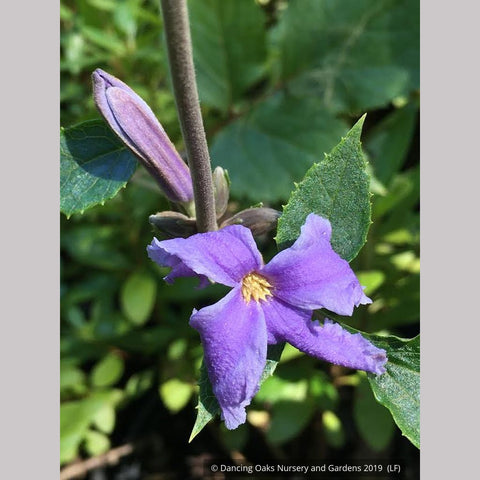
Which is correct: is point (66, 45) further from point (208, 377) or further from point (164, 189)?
point (208, 377)

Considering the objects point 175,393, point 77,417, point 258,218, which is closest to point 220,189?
point 258,218

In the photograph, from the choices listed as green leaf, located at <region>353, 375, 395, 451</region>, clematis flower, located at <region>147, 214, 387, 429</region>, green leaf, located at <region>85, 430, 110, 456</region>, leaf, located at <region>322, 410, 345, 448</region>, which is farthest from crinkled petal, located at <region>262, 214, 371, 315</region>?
green leaf, located at <region>85, 430, 110, 456</region>

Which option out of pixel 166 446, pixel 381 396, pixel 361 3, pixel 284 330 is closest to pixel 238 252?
pixel 284 330

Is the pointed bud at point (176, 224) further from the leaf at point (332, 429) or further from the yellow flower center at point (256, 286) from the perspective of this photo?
the leaf at point (332, 429)

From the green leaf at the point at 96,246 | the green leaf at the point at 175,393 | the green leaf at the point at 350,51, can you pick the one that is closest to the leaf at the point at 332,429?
the green leaf at the point at 175,393

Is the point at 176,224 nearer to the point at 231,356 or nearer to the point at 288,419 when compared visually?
the point at 231,356

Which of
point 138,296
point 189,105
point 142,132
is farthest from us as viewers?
point 138,296
